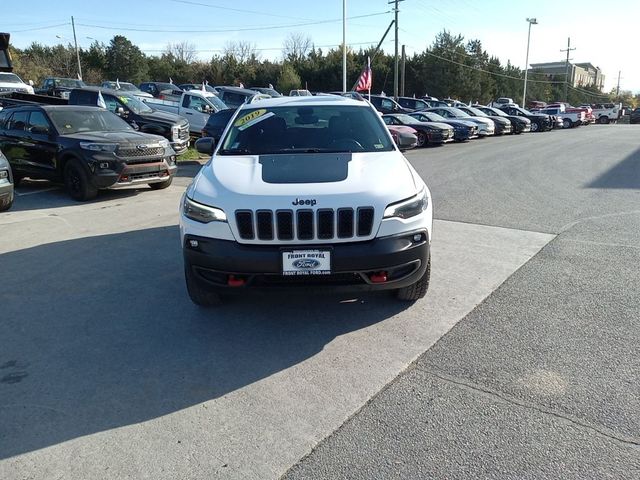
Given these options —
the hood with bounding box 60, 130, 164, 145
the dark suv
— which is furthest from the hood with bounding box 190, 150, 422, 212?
the dark suv

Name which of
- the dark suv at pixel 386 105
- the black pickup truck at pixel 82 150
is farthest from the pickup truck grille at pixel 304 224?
the dark suv at pixel 386 105

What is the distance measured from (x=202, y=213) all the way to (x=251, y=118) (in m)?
1.88

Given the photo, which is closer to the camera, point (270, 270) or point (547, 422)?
point (547, 422)

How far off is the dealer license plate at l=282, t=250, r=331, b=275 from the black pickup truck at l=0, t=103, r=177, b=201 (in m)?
6.37

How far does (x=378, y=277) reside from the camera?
12.0 ft

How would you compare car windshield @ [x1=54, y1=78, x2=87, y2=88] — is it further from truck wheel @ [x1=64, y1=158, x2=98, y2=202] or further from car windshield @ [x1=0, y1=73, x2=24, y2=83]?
truck wheel @ [x1=64, y1=158, x2=98, y2=202]

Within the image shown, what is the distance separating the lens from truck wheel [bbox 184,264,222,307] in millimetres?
Answer: 3833

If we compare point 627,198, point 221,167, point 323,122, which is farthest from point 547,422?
point 627,198

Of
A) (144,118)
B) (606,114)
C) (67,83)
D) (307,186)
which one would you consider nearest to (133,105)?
(144,118)

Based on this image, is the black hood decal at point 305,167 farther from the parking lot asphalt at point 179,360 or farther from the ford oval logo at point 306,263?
the parking lot asphalt at point 179,360

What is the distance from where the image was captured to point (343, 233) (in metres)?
3.55

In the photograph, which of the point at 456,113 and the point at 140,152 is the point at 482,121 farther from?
the point at 140,152

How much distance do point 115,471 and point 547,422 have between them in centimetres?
228

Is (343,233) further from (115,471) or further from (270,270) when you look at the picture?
(115,471)
